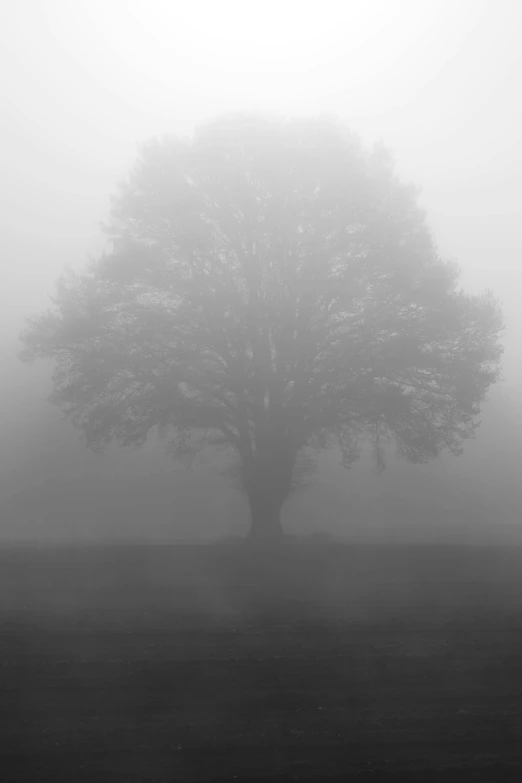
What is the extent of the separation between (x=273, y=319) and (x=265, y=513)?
854 cm

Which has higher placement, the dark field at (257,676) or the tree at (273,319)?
the tree at (273,319)

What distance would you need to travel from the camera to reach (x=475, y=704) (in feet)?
34.8

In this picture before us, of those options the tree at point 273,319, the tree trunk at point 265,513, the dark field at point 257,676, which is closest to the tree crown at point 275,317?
the tree at point 273,319

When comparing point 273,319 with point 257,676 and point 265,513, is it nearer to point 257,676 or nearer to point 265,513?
point 265,513

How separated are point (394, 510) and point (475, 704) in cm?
3819

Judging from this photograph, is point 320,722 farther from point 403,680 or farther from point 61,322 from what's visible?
point 61,322

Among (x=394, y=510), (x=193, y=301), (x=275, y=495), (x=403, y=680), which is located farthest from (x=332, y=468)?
(x=403, y=680)

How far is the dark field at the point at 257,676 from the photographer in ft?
28.2

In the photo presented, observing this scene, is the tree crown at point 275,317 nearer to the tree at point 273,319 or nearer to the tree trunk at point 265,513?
the tree at point 273,319

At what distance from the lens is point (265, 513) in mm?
32094

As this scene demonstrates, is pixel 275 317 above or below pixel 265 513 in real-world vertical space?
above

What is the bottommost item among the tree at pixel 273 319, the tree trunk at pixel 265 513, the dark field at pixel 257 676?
the dark field at pixel 257 676

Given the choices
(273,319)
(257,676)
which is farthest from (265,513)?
(257,676)

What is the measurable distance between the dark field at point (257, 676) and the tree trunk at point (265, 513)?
10.6 m
